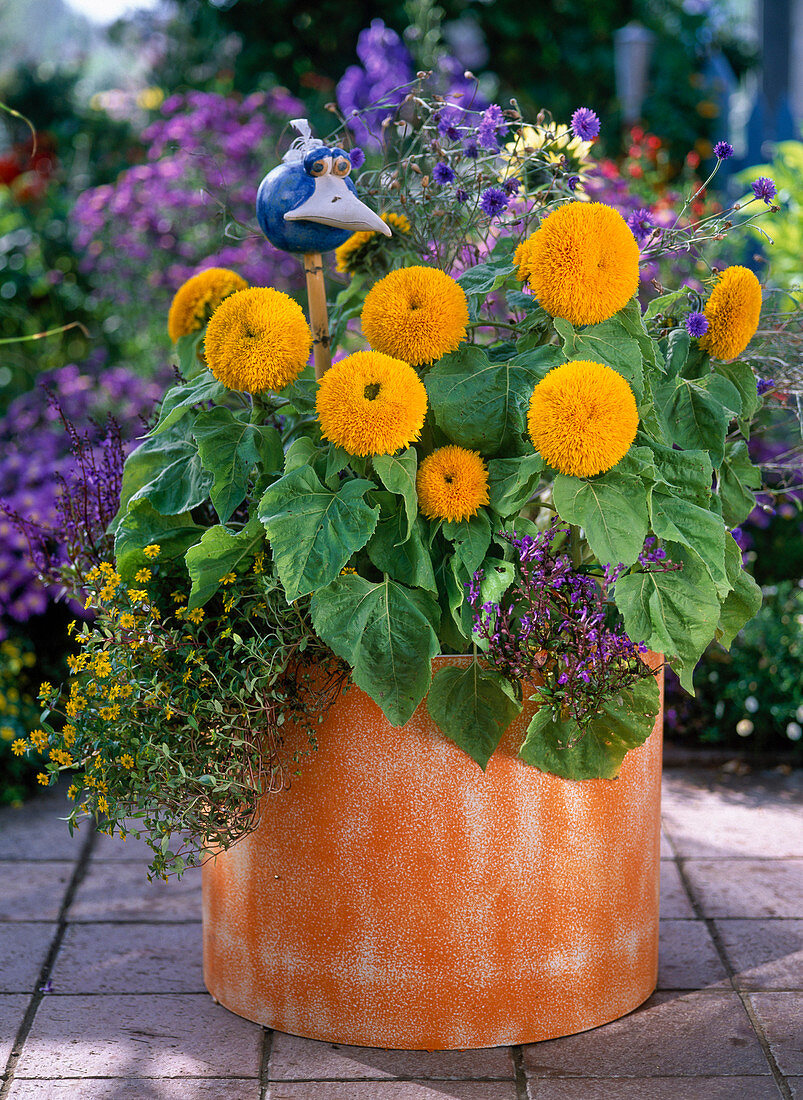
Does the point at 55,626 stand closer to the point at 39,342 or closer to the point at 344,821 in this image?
the point at 344,821

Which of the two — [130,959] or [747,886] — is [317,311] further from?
[747,886]

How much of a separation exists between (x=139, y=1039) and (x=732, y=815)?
1.62 metres

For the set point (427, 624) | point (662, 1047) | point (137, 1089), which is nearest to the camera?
point (427, 624)

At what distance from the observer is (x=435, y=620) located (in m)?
1.64

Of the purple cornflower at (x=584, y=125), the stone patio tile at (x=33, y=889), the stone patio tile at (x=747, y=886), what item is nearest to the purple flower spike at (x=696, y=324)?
the purple cornflower at (x=584, y=125)

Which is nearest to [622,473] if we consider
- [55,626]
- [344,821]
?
[344,821]

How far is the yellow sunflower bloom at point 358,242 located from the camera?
200 cm

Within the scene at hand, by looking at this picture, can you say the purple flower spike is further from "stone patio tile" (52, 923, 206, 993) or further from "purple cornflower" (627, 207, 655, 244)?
"stone patio tile" (52, 923, 206, 993)

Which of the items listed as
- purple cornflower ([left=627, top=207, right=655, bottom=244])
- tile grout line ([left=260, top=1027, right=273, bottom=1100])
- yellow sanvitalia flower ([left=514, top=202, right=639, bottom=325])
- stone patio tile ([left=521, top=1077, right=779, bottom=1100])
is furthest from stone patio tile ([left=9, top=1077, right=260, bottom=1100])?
purple cornflower ([left=627, top=207, right=655, bottom=244])

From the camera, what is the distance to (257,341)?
5.39ft

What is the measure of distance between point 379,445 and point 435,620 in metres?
0.28

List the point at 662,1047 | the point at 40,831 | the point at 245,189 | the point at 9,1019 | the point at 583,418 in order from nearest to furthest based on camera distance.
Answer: the point at 583,418, the point at 662,1047, the point at 9,1019, the point at 40,831, the point at 245,189

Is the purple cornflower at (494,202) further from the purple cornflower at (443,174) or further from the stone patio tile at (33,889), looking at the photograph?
the stone patio tile at (33,889)

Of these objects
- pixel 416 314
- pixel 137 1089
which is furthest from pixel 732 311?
pixel 137 1089
